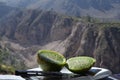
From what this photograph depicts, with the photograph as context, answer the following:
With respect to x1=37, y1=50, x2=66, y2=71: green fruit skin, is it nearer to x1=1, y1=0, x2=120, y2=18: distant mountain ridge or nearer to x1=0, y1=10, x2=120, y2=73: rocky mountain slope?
x1=0, y1=10, x2=120, y2=73: rocky mountain slope

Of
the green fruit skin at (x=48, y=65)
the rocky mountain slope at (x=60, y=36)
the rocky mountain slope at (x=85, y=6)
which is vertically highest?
the rocky mountain slope at (x=85, y=6)

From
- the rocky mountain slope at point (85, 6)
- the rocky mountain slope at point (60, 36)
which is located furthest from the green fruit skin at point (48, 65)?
the rocky mountain slope at point (85, 6)

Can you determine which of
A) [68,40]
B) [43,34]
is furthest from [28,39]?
[68,40]

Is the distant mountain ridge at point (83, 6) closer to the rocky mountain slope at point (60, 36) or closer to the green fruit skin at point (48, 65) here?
the rocky mountain slope at point (60, 36)

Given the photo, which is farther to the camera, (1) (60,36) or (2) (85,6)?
(2) (85,6)

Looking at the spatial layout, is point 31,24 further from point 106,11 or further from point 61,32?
point 106,11

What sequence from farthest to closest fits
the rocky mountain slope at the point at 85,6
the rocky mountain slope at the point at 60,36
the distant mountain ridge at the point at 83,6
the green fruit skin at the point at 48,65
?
the rocky mountain slope at the point at 85,6 < the distant mountain ridge at the point at 83,6 < the rocky mountain slope at the point at 60,36 < the green fruit skin at the point at 48,65

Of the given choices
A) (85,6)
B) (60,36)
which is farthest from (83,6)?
(60,36)

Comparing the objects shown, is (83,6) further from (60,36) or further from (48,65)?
(48,65)

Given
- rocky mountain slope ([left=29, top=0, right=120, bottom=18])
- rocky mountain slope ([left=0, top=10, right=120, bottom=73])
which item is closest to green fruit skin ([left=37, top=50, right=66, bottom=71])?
rocky mountain slope ([left=0, top=10, right=120, bottom=73])
